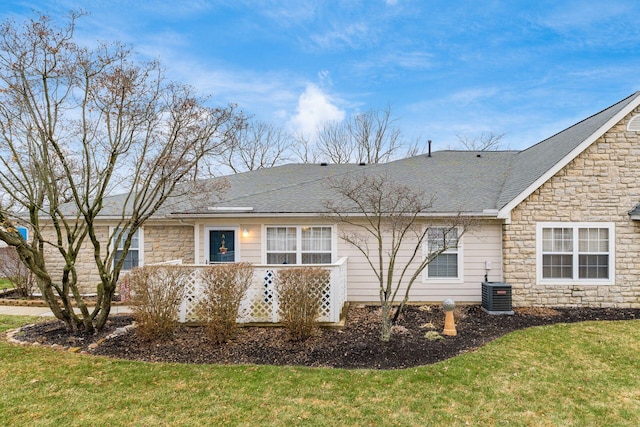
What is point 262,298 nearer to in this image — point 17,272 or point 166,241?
point 166,241

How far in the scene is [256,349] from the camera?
19.1 ft

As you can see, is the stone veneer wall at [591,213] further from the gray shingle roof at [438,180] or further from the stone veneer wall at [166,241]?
the stone veneer wall at [166,241]

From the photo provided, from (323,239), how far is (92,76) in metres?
6.07

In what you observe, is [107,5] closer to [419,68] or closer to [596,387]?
[596,387]

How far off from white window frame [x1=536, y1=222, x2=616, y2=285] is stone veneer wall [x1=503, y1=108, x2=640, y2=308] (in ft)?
0.30

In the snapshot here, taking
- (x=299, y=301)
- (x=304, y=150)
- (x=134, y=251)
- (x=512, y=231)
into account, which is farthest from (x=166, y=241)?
(x=304, y=150)

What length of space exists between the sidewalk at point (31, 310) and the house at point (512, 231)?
188 centimetres

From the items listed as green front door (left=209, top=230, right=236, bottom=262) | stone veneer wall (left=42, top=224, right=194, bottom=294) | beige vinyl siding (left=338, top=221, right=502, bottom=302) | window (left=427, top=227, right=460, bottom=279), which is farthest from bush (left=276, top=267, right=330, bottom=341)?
stone veneer wall (left=42, top=224, right=194, bottom=294)

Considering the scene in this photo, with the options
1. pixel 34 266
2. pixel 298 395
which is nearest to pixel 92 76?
pixel 34 266

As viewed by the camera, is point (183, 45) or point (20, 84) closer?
point (20, 84)

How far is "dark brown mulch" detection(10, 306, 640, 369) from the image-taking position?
5.41m

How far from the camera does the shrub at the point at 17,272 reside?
33.5 feet

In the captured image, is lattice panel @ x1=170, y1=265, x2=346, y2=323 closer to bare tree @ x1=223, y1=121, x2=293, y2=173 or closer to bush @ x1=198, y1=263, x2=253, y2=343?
bush @ x1=198, y1=263, x2=253, y2=343

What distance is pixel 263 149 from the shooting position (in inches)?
988
